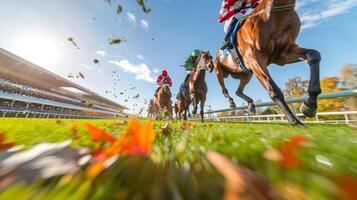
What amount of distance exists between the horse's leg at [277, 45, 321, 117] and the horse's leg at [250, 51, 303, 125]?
0.58 m

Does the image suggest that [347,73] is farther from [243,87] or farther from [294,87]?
[243,87]

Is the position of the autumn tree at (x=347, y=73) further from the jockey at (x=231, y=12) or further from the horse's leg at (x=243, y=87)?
the jockey at (x=231, y=12)

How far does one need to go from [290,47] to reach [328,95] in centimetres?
207

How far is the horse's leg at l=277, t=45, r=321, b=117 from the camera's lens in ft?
11.3

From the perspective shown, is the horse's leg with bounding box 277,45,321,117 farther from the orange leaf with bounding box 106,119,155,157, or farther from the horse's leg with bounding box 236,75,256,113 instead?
the orange leaf with bounding box 106,119,155,157

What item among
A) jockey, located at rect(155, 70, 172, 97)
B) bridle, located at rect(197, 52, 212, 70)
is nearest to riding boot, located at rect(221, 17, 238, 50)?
bridle, located at rect(197, 52, 212, 70)

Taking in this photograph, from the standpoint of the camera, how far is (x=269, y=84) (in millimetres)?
3568

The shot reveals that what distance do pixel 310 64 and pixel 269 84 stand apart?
2.97ft

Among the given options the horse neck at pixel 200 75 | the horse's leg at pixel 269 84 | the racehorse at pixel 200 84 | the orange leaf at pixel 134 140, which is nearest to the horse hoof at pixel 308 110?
the horse's leg at pixel 269 84

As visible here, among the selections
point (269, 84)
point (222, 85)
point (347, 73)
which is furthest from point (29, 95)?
point (347, 73)

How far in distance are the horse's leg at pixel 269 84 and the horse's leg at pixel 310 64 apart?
581 mm

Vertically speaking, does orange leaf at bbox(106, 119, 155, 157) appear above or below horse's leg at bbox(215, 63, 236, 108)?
below

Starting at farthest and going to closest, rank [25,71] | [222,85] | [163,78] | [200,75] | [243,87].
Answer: [25,71], [163,78], [200,75], [222,85], [243,87]

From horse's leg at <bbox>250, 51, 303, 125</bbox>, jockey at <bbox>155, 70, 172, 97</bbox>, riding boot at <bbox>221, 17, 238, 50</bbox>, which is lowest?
horse's leg at <bbox>250, 51, 303, 125</bbox>
